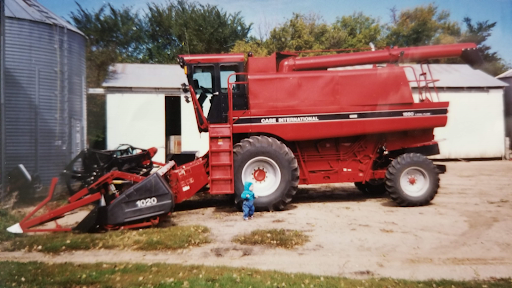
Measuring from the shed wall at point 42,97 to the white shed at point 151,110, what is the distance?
64.2 inches

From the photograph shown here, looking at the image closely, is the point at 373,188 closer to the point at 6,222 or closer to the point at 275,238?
the point at 275,238

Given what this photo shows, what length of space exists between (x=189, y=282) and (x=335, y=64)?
5848 mm

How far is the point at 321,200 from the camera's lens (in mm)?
9039

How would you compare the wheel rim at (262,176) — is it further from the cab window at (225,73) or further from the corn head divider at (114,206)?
the corn head divider at (114,206)

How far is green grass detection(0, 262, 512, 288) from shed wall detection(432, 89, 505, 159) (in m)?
10.4

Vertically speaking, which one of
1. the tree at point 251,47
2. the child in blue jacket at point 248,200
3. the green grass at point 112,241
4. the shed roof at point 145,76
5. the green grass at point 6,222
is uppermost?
the tree at point 251,47

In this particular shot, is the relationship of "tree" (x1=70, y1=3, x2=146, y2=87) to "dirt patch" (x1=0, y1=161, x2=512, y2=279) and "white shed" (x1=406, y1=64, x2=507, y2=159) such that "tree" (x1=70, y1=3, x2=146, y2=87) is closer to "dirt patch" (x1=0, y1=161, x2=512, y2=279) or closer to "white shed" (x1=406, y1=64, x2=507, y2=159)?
"dirt patch" (x1=0, y1=161, x2=512, y2=279)

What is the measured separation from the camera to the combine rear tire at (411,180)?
777 cm

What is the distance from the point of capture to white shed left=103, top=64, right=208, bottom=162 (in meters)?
10.9

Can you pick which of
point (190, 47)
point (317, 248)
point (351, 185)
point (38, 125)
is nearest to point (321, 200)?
point (351, 185)

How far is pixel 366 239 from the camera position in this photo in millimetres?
5836

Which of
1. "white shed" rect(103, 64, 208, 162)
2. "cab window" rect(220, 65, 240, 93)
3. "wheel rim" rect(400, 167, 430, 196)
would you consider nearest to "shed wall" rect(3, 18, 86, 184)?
"white shed" rect(103, 64, 208, 162)

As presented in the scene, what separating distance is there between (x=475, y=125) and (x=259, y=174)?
10042mm

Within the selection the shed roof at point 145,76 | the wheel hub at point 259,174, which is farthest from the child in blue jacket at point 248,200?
the shed roof at point 145,76
